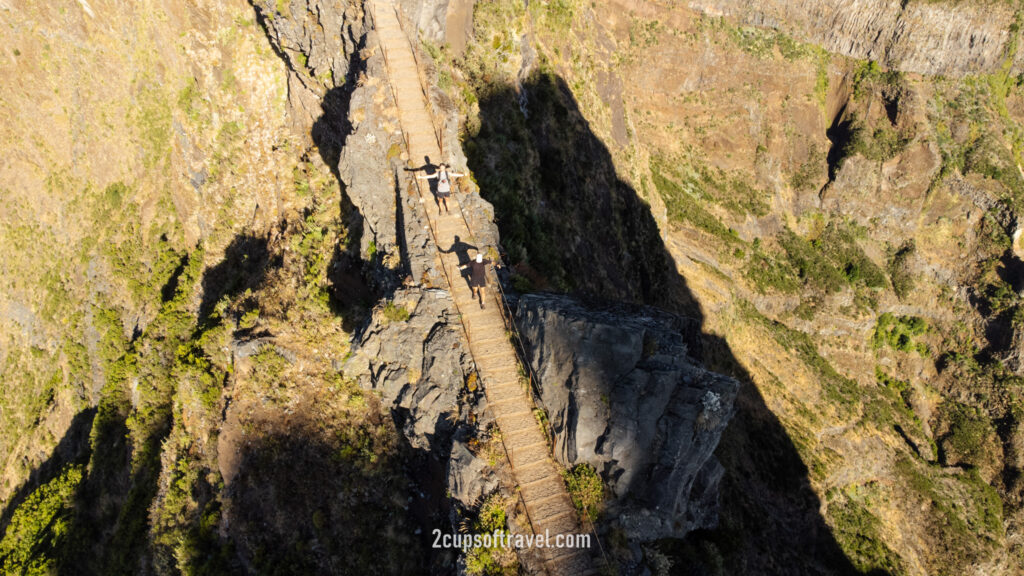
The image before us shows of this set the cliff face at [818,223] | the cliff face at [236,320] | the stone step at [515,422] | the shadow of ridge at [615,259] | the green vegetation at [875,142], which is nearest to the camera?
the stone step at [515,422]

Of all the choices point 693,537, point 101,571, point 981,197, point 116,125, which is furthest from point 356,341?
point 981,197

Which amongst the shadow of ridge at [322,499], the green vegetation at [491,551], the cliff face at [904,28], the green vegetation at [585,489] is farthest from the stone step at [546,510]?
the cliff face at [904,28]

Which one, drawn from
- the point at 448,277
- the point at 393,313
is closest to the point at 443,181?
the point at 448,277

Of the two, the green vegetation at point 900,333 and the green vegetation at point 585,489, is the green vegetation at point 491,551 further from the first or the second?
the green vegetation at point 900,333

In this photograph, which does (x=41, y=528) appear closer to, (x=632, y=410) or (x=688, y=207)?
(x=632, y=410)

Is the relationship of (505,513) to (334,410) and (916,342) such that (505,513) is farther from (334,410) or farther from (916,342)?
(916,342)

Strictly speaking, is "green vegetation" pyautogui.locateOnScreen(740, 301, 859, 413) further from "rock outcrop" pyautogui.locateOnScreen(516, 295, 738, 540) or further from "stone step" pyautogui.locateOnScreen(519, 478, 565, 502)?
"stone step" pyautogui.locateOnScreen(519, 478, 565, 502)

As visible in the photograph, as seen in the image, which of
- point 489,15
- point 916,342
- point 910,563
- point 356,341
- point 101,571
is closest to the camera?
point 356,341
